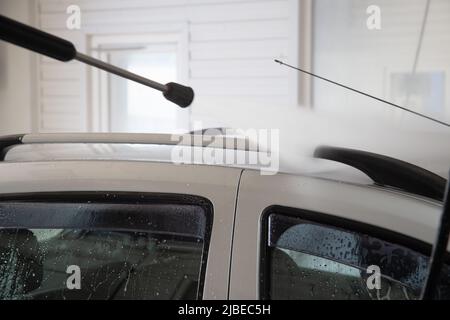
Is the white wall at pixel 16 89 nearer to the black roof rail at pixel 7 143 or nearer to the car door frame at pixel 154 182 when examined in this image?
the black roof rail at pixel 7 143

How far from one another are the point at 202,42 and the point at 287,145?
2.17 m

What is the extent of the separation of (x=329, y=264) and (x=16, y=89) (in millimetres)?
3856

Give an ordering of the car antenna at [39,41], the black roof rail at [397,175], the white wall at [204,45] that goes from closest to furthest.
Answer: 1. the car antenna at [39,41]
2. the black roof rail at [397,175]
3. the white wall at [204,45]

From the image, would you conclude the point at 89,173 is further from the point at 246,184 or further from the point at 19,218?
the point at 246,184

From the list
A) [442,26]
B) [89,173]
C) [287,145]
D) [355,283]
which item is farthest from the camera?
[442,26]

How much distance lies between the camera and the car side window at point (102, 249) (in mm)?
1166

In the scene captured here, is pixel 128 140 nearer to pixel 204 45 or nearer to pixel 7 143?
pixel 7 143

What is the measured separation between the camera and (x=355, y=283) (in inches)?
43.8

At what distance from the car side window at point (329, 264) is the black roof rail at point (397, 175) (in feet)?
0.87

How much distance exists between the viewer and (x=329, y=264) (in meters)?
1.11

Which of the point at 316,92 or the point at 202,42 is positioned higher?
the point at 202,42

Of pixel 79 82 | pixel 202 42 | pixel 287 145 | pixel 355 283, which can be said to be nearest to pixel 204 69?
pixel 202 42
